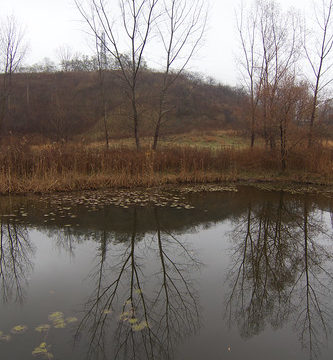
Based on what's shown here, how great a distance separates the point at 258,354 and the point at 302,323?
82cm

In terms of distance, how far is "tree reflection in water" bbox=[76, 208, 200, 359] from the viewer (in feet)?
9.46

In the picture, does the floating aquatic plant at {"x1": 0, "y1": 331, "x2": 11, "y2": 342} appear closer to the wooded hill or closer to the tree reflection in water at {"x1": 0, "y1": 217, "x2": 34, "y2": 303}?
the tree reflection in water at {"x1": 0, "y1": 217, "x2": 34, "y2": 303}

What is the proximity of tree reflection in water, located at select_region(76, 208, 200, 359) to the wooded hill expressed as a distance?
2668cm

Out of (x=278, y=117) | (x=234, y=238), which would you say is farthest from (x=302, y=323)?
(x=278, y=117)

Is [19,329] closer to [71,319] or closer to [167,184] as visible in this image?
[71,319]

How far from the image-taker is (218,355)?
274 centimetres

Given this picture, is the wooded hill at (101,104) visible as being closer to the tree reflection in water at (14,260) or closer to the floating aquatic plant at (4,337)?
the tree reflection in water at (14,260)

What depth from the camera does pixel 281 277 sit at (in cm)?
429

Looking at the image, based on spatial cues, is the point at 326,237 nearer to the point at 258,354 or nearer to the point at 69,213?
the point at 258,354

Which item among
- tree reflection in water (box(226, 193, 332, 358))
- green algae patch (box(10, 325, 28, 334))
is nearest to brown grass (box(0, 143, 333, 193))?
tree reflection in water (box(226, 193, 332, 358))

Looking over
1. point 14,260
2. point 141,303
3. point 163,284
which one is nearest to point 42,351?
point 141,303

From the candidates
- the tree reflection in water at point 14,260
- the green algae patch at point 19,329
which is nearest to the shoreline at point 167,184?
the tree reflection in water at point 14,260

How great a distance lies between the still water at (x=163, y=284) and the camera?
9.49 feet

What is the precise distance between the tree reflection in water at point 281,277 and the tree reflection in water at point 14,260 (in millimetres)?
2771
